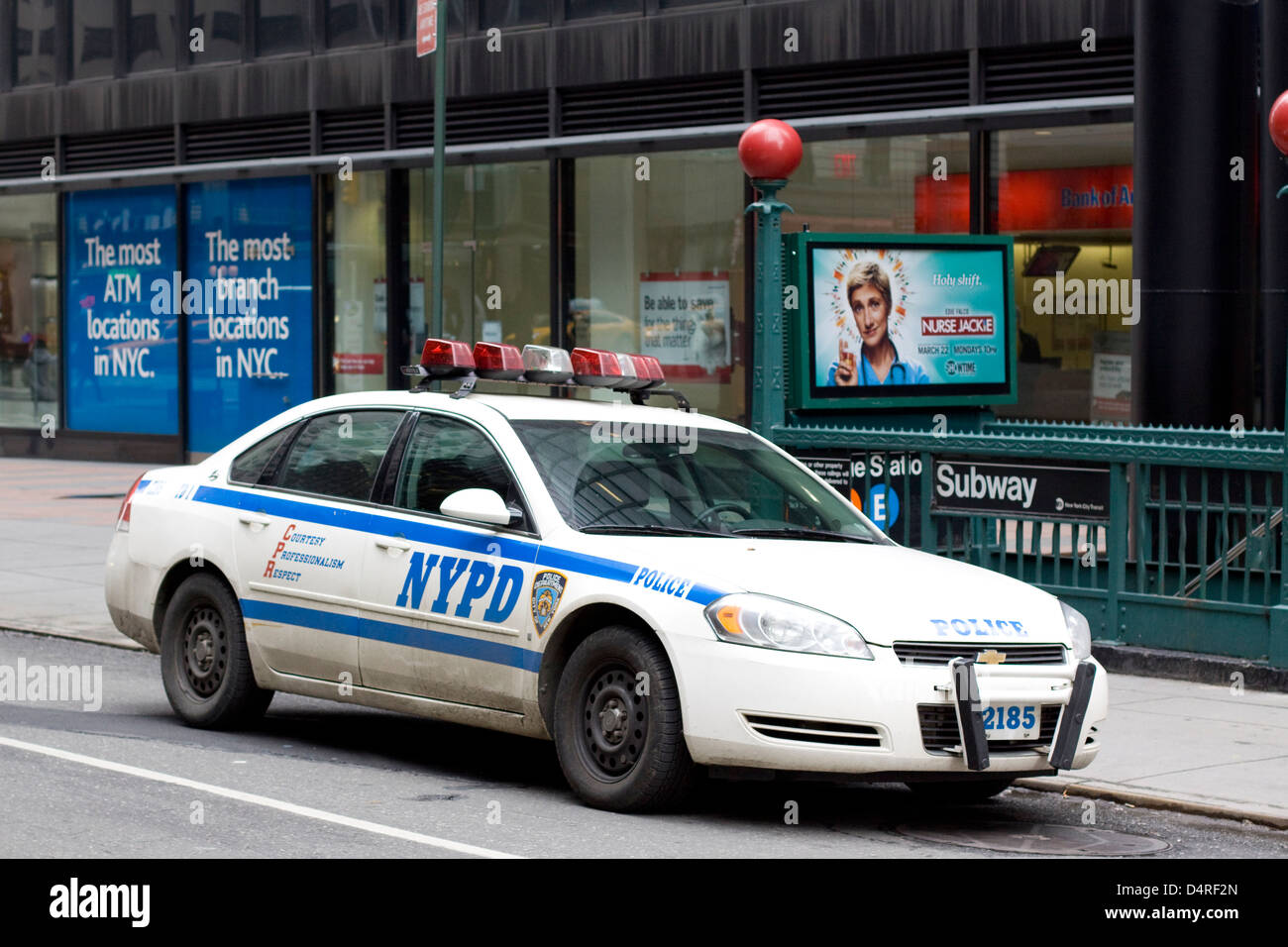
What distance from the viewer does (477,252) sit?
2397 centimetres

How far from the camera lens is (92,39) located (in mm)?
28391

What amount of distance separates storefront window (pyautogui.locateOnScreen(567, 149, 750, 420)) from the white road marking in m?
13.3

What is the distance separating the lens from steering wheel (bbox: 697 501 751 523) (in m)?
8.04

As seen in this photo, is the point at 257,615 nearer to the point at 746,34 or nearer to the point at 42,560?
the point at 42,560

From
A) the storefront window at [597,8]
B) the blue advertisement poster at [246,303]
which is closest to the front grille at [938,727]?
the storefront window at [597,8]

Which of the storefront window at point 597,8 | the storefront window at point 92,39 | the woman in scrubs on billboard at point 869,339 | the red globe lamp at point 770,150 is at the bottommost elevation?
the woman in scrubs on billboard at point 869,339

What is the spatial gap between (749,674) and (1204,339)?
20.0 ft

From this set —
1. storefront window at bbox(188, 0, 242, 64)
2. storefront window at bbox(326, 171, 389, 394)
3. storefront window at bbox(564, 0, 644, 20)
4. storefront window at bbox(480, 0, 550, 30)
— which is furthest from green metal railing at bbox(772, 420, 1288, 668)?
storefront window at bbox(188, 0, 242, 64)

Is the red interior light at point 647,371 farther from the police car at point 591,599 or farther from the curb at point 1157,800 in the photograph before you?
the curb at point 1157,800

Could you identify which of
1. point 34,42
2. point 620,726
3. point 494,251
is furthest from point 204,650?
point 34,42

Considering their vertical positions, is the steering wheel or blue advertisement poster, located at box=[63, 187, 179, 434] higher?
blue advertisement poster, located at box=[63, 187, 179, 434]

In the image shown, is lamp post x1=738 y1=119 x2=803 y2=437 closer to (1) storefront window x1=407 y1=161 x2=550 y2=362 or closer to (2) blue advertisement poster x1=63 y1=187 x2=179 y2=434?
(1) storefront window x1=407 y1=161 x2=550 y2=362

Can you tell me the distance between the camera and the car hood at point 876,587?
279 inches

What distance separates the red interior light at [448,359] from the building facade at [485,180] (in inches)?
423
